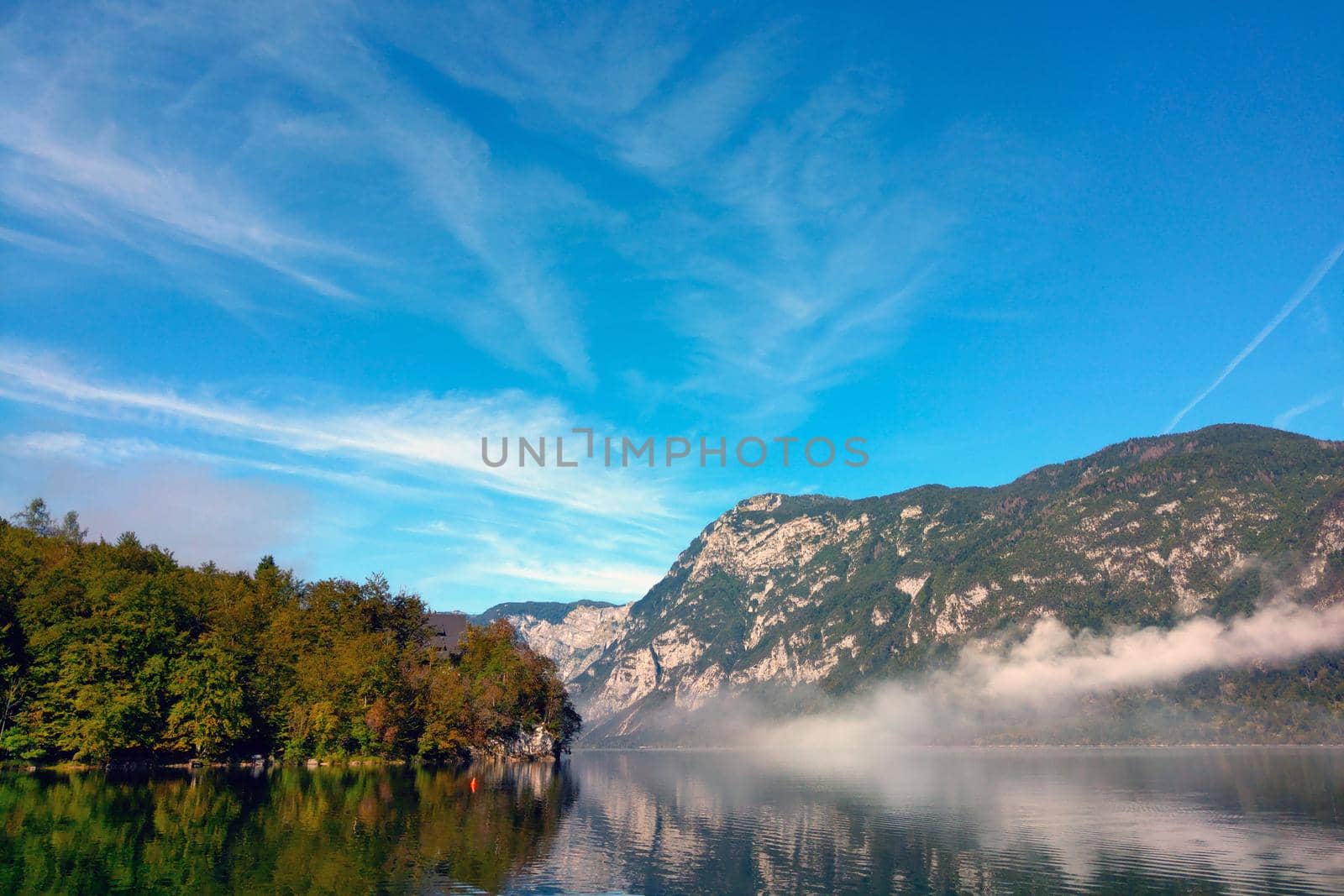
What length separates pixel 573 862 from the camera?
44500mm

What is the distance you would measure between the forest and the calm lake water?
8.60m

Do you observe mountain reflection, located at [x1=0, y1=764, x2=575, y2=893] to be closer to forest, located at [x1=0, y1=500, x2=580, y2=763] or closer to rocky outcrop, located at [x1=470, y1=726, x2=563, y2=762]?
forest, located at [x1=0, y1=500, x2=580, y2=763]

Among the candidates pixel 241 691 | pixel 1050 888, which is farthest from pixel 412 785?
pixel 1050 888

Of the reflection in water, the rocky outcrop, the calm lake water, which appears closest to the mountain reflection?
the calm lake water

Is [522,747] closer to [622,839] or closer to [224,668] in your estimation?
[224,668]

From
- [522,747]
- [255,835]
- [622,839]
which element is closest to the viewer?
[255,835]

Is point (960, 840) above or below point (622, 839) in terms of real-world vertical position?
above

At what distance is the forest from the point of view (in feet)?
278

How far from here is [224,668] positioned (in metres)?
94.4

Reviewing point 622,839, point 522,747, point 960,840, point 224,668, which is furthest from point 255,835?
point 522,747

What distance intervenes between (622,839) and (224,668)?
204 ft

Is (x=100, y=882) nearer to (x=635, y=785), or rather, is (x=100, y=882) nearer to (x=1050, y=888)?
(x=1050, y=888)

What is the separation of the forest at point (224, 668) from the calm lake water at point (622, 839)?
8.60 meters

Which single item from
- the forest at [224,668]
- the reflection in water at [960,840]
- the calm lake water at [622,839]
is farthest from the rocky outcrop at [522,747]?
the calm lake water at [622,839]
